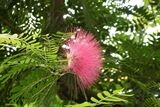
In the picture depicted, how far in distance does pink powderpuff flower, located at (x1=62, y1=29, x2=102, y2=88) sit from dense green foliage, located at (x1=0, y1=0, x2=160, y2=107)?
8 cm

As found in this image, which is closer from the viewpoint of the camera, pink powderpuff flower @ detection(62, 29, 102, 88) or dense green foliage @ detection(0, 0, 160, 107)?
pink powderpuff flower @ detection(62, 29, 102, 88)

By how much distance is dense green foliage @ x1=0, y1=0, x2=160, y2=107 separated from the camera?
1312 millimetres

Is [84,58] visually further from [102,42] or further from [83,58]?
[102,42]

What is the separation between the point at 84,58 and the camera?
1046 millimetres

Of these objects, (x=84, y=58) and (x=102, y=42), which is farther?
(x=102, y=42)

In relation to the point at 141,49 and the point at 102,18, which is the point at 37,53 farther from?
the point at 102,18

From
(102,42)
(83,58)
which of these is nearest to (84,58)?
(83,58)

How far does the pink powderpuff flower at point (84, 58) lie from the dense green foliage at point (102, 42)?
76 millimetres

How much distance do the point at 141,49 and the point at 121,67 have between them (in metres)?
0.12

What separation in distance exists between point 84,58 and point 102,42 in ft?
3.15

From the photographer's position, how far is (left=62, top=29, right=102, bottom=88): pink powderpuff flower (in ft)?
3.44

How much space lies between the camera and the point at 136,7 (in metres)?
2.15

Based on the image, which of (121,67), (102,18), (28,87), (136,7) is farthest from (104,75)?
(28,87)

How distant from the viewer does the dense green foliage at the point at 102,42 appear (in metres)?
1.31
